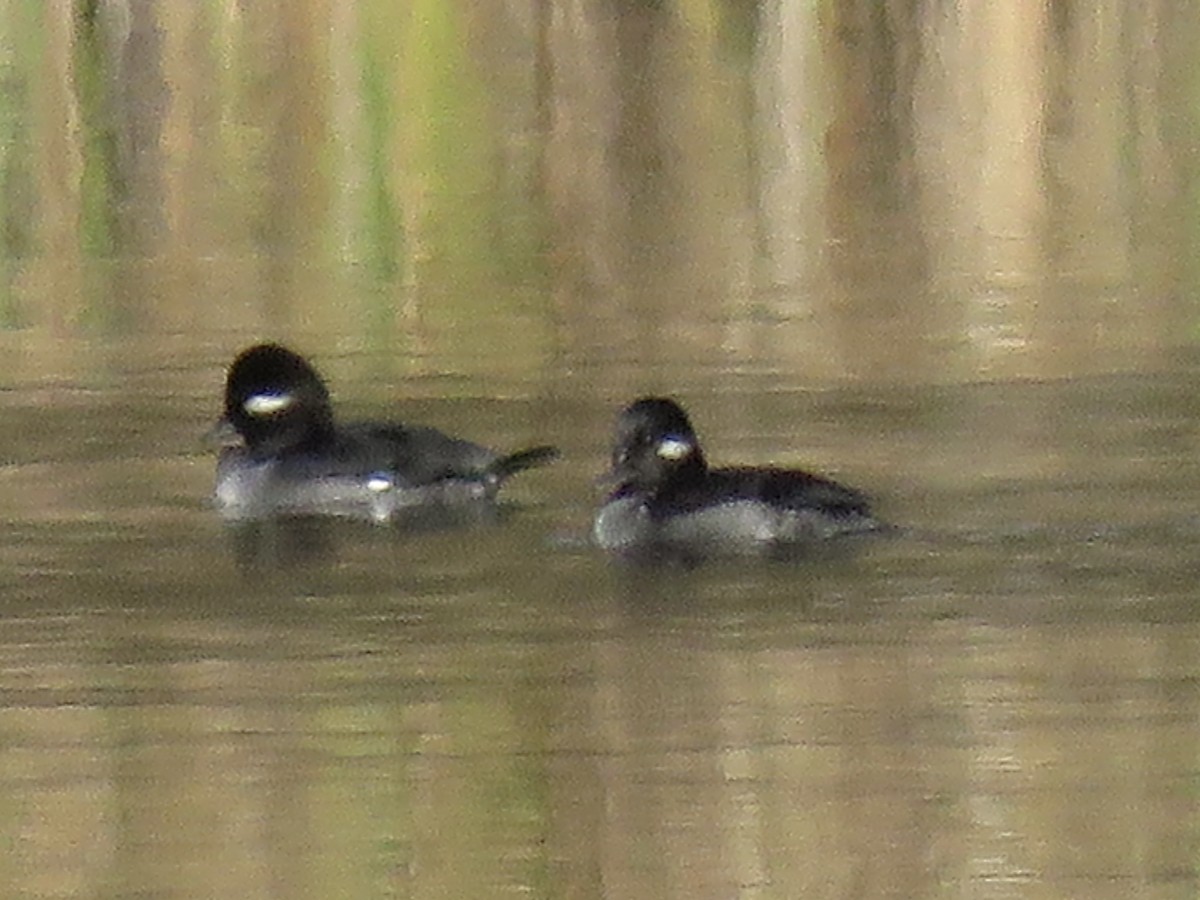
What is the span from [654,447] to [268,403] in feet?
5.83

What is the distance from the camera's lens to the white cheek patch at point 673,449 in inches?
497

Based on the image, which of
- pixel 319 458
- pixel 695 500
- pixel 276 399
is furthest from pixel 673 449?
pixel 276 399

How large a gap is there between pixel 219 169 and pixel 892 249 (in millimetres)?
5262

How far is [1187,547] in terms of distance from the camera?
12023 millimetres

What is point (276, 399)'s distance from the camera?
13969mm

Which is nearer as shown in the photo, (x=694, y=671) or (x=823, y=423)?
(x=694, y=671)

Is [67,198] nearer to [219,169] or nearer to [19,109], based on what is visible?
[219,169]

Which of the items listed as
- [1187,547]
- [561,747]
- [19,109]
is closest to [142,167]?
[19,109]

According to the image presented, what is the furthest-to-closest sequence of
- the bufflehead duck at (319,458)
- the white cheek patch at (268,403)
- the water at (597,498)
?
the white cheek patch at (268,403)
the bufflehead duck at (319,458)
the water at (597,498)

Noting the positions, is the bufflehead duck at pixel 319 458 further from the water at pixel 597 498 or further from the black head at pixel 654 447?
the black head at pixel 654 447

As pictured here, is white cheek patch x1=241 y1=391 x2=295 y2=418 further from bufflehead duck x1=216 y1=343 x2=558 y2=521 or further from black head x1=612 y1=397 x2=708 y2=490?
black head x1=612 y1=397 x2=708 y2=490

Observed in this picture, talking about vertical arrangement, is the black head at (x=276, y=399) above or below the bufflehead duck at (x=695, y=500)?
above

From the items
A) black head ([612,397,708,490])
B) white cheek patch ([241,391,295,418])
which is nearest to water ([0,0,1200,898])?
black head ([612,397,708,490])

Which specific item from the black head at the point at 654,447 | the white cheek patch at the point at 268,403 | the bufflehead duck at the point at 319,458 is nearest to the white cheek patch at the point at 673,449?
the black head at the point at 654,447
